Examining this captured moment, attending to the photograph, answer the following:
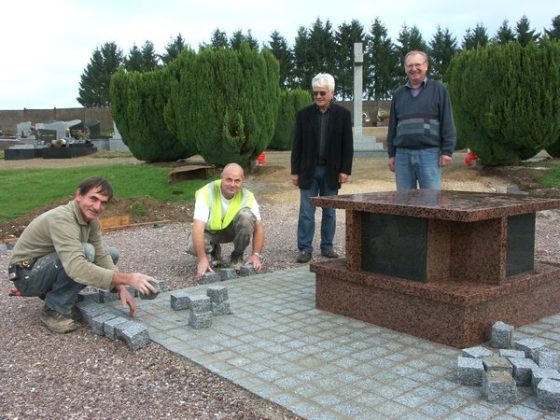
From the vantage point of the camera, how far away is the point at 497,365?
3322 millimetres

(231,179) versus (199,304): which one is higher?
(231,179)

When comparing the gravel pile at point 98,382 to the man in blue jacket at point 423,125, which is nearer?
the gravel pile at point 98,382

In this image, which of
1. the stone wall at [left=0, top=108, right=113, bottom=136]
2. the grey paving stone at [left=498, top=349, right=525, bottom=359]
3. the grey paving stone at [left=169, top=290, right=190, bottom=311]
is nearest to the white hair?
the grey paving stone at [left=169, top=290, right=190, bottom=311]

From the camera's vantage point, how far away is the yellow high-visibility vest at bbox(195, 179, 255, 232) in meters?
6.11

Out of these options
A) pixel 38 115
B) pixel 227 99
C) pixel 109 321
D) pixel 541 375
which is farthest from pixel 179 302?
pixel 38 115

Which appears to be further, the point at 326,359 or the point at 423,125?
the point at 423,125

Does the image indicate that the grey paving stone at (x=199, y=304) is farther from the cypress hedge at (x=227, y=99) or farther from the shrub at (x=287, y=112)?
the shrub at (x=287, y=112)

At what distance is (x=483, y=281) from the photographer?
14.2ft

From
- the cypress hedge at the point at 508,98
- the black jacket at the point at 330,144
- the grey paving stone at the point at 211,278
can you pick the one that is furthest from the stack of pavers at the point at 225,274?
the cypress hedge at the point at 508,98

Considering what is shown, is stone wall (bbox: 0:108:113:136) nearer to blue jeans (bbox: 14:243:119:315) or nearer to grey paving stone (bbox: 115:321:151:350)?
blue jeans (bbox: 14:243:119:315)

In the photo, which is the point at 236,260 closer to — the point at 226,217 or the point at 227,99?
the point at 226,217

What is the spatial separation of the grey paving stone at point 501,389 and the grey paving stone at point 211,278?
3342 millimetres

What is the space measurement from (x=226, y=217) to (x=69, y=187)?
808 centimetres

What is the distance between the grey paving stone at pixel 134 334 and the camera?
4156mm
